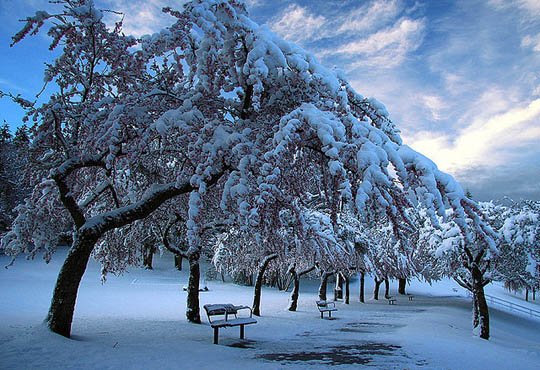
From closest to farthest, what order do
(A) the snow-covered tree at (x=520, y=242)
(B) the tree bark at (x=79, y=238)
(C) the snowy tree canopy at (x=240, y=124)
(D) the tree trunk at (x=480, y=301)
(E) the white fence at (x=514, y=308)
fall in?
(C) the snowy tree canopy at (x=240, y=124) → (B) the tree bark at (x=79, y=238) → (A) the snow-covered tree at (x=520, y=242) → (D) the tree trunk at (x=480, y=301) → (E) the white fence at (x=514, y=308)

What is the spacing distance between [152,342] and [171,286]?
2454 cm

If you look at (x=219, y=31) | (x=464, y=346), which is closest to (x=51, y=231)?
(x=219, y=31)

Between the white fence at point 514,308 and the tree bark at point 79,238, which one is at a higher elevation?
the tree bark at point 79,238

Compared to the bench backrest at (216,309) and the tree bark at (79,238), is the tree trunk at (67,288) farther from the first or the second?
the bench backrest at (216,309)

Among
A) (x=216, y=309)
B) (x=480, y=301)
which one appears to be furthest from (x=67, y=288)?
(x=480, y=301)

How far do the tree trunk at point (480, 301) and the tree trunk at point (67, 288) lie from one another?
48.0ft

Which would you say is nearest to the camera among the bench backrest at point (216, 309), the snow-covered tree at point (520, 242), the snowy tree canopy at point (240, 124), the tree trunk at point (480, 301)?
the snowy tree canopy at point (240, 124)

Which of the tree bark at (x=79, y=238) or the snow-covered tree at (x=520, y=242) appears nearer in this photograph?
the tree bark at (x=79, y=238)

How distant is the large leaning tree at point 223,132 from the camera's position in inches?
211

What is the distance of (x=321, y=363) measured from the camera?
7.96 meters

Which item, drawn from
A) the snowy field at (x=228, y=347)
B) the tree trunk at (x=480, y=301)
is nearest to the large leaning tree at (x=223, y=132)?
the snowy field at (x=228, y=347)

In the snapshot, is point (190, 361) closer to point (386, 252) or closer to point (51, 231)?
point (51, 231)

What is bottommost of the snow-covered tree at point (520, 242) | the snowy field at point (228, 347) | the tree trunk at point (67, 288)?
the snowy field at point (228, 347)

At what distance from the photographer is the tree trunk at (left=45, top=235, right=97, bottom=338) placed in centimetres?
835
